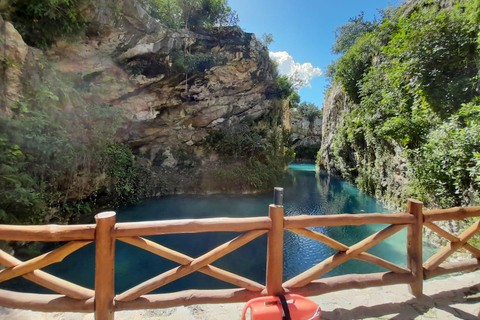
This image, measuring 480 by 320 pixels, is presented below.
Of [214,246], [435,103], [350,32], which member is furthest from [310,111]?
[214,246]

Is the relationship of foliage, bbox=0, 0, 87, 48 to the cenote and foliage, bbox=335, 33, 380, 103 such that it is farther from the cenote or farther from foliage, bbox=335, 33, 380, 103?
foliage, bbox=335, 33, 380, 103

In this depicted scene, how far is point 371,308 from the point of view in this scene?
189 centimetres

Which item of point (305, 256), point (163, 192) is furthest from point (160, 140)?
point (305, 256)

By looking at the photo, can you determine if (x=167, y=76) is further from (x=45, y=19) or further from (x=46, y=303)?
(x=46, y=303)

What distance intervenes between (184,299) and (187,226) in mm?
618

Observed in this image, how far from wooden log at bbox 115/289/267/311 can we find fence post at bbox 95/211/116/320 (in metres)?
0.09

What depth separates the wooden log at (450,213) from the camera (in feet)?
6.73

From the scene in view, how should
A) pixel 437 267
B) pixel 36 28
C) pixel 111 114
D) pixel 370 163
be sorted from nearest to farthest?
pixel 437 267 → pixel 36 28 → pixel 111 114 → pixel 370 163

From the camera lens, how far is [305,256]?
208 inches

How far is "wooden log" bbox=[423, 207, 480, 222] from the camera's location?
6.73 feet

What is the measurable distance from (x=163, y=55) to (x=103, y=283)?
11515 millimetres

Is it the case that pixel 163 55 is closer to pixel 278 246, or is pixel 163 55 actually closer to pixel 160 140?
pixel 160 140

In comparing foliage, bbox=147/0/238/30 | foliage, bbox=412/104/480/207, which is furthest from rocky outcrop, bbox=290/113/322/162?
foliage, bbox=412/104/480/207

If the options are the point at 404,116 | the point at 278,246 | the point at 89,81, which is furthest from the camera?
the point at 89,81
